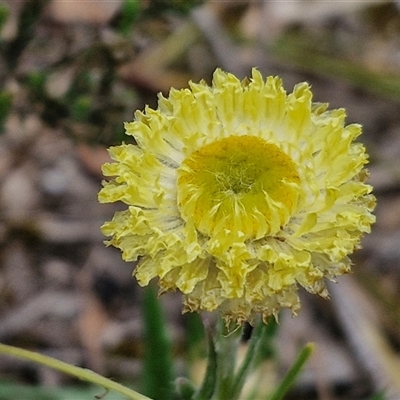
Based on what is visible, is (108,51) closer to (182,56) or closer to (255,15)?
(182,56)

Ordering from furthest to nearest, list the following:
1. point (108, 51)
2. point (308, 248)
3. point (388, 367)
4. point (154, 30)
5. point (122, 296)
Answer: point (154, 30)
point (122, 296)
point (388, 367)
point (108, 51)
point (308, 248)

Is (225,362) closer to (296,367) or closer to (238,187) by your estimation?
(296,367)

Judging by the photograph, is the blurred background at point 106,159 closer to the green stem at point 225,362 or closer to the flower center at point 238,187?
the green stem at point 225,362

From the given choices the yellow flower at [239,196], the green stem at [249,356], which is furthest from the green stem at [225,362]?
the yellow flower at [239,196]

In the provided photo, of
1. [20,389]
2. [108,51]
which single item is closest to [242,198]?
[108,51]

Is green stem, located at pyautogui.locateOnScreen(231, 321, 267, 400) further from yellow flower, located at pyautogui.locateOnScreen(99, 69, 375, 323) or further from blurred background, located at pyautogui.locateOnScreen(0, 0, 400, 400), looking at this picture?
blurred background, located at pyautogui.locateOnScreen(0, 0, 400, 400)

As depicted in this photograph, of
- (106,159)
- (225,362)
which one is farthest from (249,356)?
(106,159)

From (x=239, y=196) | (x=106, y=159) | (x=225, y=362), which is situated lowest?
(x=225, y=362)
